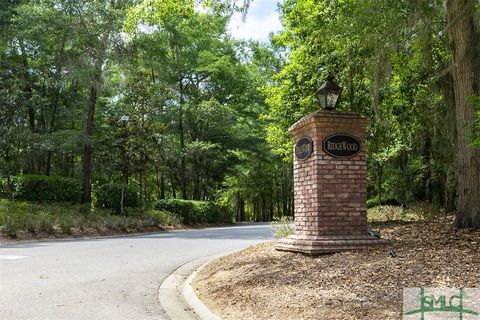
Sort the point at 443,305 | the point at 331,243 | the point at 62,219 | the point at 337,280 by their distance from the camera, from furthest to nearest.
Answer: the point at 62,219 → the point at 331,243 → the point at 337,280 → the point at 443,305

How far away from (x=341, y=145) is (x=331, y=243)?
154cm

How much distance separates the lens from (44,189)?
828 inches

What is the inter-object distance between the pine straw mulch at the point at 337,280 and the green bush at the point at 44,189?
51.4 feet

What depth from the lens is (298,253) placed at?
7.25 m

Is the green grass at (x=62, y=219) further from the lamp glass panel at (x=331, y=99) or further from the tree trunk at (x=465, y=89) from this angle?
the tree trunk at (x=465, y=89)

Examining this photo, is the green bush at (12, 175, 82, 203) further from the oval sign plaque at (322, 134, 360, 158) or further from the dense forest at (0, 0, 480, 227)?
the oval sign plaque at (322, 134, 360, 158)

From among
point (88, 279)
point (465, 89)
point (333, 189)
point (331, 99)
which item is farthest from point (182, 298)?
point (465, 89)

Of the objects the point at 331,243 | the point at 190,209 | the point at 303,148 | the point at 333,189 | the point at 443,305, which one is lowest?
the point at 443,305

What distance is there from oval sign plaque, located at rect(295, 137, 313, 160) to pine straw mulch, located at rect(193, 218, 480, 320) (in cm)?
159

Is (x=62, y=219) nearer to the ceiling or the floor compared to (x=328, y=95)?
nearer to the floor

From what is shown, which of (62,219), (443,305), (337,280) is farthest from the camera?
(62,219)

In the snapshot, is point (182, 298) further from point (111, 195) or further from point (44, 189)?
point (111, 195)

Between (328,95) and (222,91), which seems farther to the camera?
(222,91)

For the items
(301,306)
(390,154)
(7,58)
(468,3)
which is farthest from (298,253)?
(7,58)
